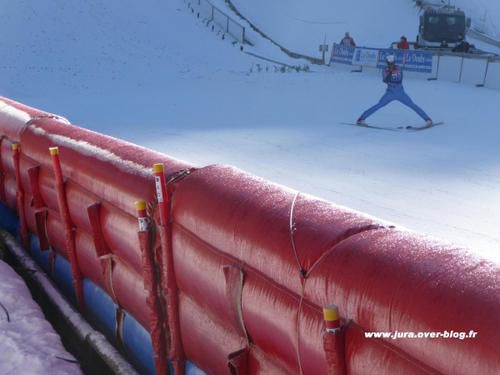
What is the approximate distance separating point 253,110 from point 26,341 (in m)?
10.3

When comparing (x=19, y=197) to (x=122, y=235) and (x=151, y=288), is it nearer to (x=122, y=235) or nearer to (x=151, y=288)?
(x=122, y=235)

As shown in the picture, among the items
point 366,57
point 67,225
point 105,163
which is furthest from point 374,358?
point 366,57

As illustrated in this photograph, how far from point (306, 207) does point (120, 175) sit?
1.21 meters

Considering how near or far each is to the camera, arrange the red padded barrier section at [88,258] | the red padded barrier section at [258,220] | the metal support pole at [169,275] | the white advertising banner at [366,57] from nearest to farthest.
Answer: the red padded barrier section at [258,220] → the metal support pole at [169,275] → the red padded barrier section at [88,258] → the white advertising banner at [366,57]

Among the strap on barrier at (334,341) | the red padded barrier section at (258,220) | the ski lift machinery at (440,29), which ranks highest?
the ski lift machinery at (440,29)

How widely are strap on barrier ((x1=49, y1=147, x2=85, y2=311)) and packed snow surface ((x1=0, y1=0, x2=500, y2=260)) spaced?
8.11 ft

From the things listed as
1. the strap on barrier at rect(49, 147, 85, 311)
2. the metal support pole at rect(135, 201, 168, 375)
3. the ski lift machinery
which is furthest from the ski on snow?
the ski lift machinery

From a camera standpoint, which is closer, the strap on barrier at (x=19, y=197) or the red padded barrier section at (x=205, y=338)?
the red padded barrier section at (x=205, y=338)

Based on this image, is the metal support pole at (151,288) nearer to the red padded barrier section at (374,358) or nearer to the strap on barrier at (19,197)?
the red padded barrier section at (374,358)

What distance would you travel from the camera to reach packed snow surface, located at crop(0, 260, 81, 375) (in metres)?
2.97

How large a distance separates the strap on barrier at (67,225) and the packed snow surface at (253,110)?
2473 mm

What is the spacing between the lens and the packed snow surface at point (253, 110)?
658 centimetres

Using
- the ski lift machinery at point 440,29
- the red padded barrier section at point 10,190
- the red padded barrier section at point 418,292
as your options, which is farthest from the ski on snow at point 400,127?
the ski lift machinery at point 440,29

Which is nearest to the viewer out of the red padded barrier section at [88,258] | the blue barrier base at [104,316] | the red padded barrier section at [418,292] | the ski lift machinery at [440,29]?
the red padded barrier section at [418,292]
